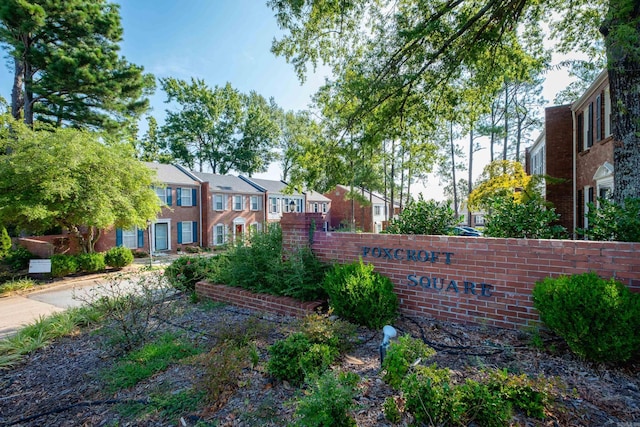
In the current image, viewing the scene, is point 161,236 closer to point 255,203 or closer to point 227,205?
point 227,205

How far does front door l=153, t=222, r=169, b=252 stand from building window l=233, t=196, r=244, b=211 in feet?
18.0

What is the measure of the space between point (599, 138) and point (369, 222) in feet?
73.4

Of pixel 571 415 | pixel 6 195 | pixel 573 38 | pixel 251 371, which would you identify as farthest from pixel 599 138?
pixel 6 195

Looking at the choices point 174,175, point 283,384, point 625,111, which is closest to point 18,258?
point 174,175

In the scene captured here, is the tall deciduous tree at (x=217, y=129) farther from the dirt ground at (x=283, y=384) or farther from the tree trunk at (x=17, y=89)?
the dirt ground at (x=283, y=384)

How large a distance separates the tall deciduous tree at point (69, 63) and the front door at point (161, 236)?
21.4ft

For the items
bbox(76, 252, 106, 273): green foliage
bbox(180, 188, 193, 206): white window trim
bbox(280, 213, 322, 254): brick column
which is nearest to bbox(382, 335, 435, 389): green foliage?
bbox(280, 213, 322, 254): brick column

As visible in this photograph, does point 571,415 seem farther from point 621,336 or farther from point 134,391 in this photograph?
point 134,391

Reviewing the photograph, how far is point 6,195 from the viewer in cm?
914

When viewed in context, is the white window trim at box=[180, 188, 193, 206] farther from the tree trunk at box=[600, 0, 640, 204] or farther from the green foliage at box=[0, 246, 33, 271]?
the tree trunk at box=[600, 0, 640, 204]

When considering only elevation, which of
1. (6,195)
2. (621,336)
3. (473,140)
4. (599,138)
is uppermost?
(473,140)

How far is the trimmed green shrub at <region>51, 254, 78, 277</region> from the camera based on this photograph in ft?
35.2

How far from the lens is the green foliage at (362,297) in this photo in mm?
3766

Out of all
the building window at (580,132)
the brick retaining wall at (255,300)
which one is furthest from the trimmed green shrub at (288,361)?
the building window at (580,132)
